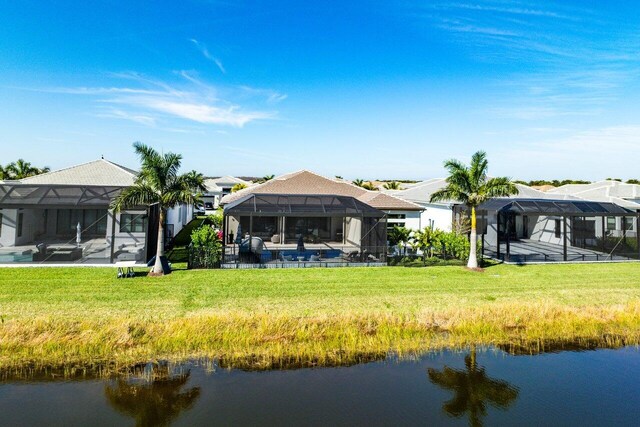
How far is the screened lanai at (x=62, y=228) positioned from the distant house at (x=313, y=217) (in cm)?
542

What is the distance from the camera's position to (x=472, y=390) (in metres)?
9.79

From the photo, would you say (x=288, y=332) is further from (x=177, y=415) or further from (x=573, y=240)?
(x=573, y=240)

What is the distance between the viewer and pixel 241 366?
10.7 metres

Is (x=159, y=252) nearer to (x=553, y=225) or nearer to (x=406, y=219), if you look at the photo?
(x=406, y=219)

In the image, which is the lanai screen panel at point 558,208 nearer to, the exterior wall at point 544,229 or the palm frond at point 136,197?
the exterior wall at point 544,229

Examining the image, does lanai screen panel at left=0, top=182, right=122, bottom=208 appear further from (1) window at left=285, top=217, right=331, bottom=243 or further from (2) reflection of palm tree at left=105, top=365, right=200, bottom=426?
(2) reflection of palm tree at left=105, top=365, right=200, bottom=426

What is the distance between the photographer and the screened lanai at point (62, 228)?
2014 centimetres

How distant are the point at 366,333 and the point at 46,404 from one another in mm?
8012

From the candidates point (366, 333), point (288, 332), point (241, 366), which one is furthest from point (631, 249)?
point (241, 366)

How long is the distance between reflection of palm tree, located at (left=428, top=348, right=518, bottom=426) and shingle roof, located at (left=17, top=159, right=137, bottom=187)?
74.8 feet

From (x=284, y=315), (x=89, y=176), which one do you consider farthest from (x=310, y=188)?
(x=284, y=315)

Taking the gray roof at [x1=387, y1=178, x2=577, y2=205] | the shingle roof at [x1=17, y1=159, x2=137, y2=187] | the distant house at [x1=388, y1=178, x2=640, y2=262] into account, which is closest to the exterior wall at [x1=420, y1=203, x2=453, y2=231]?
the distant house at [x1=388, y1=178, x2=640, y2=262]

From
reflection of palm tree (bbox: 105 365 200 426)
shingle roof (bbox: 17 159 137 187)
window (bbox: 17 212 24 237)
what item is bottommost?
reflection of palm tree (bbox: 105 365 200 426)

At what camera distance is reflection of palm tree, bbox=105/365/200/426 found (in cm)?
841
